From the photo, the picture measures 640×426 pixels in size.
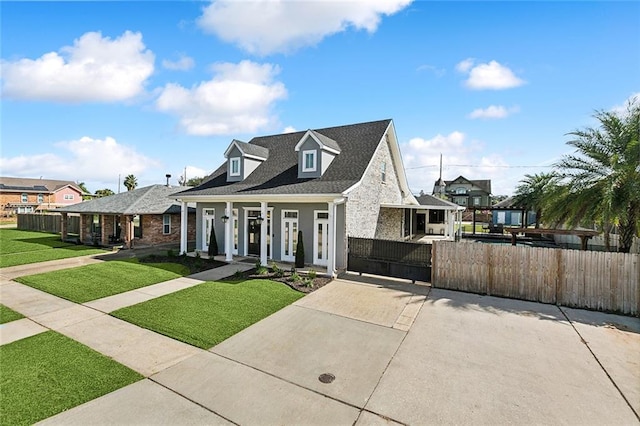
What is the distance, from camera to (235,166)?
58.5ft

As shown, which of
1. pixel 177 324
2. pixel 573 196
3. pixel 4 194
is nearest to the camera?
pixel 177 324

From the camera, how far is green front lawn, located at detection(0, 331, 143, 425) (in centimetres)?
434

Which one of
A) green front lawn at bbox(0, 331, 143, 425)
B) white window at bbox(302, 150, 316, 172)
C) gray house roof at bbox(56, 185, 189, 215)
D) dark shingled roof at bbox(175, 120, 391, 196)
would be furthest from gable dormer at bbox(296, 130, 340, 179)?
green front lawn at bbox(0, 331, 143, 425)

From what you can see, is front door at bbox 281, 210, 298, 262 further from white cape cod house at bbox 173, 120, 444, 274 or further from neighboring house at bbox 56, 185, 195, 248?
neighboring house at bbox 56, 185, 195, 248

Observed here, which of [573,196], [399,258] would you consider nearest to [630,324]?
[573,196]

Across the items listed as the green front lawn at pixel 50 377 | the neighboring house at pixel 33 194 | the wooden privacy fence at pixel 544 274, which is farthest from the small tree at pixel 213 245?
the neighboring house at pixel 33 194

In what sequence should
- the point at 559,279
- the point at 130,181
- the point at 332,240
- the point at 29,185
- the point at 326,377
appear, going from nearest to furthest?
the point at 326,377 < the point at 559,279 < the point at 332,240 < the point at 29,185 < the point at 130,181

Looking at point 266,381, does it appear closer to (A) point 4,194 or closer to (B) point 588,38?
(B) point 588,38

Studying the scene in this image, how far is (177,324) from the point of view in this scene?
286 inches

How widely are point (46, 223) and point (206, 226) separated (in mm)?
22973

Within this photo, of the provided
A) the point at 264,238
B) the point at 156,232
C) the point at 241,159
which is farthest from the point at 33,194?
the point at 264,238

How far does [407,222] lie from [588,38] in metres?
14.8

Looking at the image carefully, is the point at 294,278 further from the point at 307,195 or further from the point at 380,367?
the point at 380,367

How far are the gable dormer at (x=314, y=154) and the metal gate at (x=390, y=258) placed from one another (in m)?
4.50
